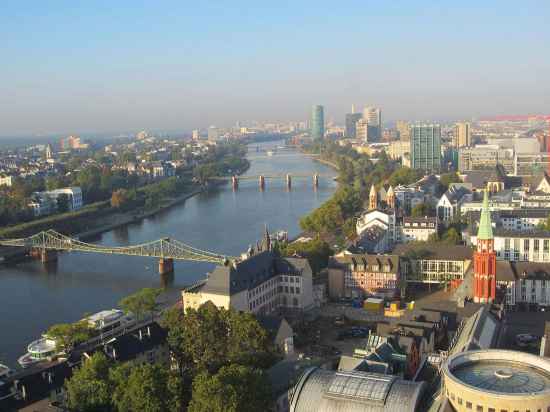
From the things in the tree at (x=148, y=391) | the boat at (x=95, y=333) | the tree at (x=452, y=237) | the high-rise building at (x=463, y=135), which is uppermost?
the high-rise building at (x=463, y=135)

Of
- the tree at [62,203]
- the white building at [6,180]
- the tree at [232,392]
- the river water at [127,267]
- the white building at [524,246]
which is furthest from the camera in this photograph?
the white building at [6,180]

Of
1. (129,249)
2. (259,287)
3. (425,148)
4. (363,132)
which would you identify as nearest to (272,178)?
(425,148)

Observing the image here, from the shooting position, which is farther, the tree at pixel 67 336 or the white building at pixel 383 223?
the white building at pixel 383 223

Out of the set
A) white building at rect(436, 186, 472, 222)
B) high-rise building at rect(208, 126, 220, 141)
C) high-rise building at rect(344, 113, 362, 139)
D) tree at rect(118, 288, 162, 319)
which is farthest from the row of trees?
high-rise building at rect(208, 126, 220, 141)

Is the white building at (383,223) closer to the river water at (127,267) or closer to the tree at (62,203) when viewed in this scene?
the river water at (127,267)


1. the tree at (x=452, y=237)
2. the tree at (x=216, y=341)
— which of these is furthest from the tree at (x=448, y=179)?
the tree at (x=216, y=341)

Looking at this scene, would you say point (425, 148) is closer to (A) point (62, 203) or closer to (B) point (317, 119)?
(A) point (62, 203)

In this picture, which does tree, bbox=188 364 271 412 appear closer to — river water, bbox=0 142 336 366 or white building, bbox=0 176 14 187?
river water, bbox=0 142 336 366
